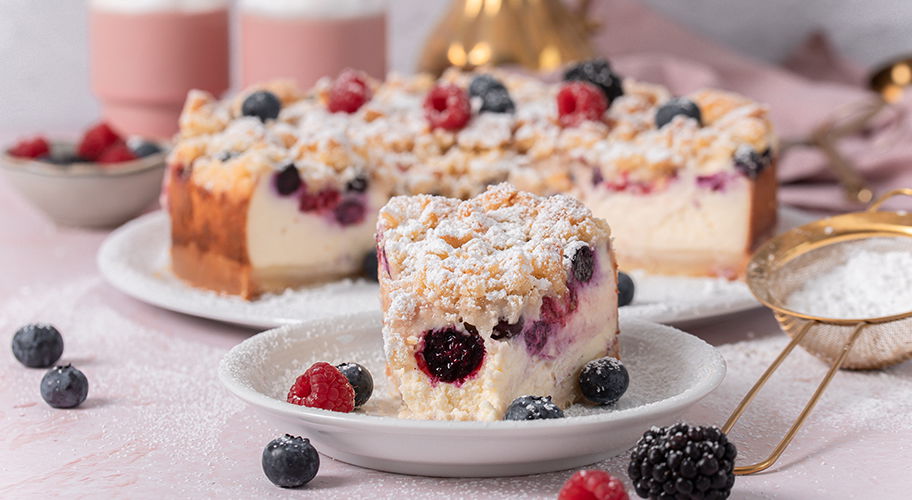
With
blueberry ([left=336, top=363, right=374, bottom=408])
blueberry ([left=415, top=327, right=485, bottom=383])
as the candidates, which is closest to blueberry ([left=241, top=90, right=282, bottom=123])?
blueberry ([left=336, top=363, right=374, bottom=408])

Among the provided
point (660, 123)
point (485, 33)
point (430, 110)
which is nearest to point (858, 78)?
point (485, 33)

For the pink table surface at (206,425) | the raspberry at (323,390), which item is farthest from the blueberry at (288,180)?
the raspberry at (323,390)

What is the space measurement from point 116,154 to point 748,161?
1.77 meters

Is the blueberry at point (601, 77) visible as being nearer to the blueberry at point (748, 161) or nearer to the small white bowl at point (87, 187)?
the blueberry at point (748, 161)

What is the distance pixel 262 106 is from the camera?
324 cm

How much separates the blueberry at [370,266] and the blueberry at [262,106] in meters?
0.47

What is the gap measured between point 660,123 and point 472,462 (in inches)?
61.3

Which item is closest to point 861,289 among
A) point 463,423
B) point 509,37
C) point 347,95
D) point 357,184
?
point 463,423

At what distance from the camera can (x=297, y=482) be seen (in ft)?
6.25

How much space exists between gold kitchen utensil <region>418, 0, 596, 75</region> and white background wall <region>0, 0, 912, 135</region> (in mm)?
953

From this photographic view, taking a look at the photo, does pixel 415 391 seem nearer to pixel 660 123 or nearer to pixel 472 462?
pixel 472 462

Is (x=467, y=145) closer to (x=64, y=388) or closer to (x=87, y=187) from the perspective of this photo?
(x=87, y=187)

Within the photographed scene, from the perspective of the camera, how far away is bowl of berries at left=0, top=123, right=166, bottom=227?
3539mm

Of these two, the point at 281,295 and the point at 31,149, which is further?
the point at 31,149
